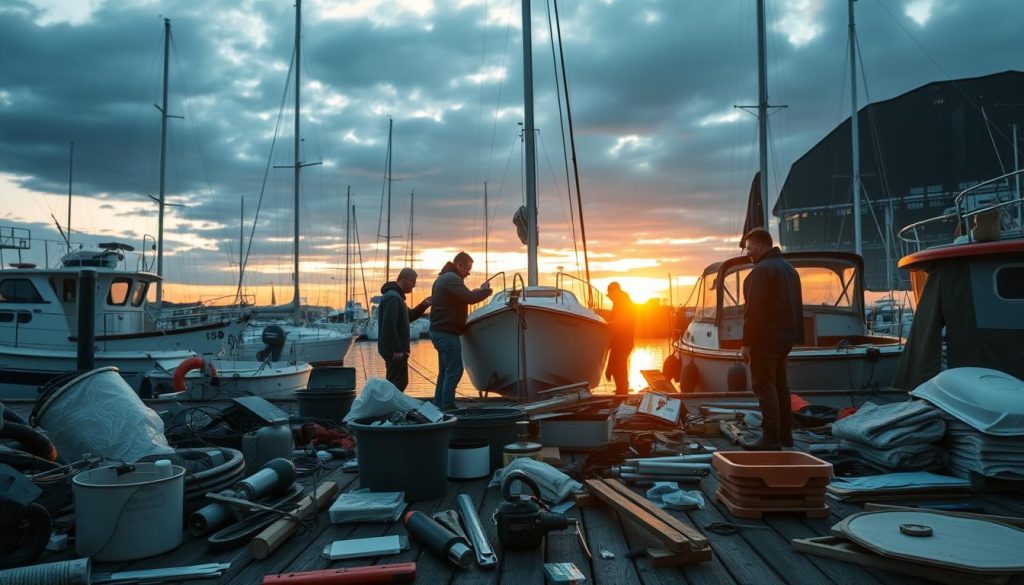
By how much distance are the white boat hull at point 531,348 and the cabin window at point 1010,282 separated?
5.21m

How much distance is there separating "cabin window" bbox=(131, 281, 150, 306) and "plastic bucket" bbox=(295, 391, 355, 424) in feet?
41.3

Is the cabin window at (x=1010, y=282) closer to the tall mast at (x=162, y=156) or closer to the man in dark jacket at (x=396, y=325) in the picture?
the man in dark jacket at (x=396, y=325)

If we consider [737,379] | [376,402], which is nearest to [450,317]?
[376,402]

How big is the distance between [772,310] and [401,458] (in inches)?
133

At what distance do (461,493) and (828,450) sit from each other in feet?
9.68

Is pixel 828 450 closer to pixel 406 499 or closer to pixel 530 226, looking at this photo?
pixel 406 499

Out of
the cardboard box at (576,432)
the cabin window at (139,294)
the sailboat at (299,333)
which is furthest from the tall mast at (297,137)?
the cardboard box at (576,432)

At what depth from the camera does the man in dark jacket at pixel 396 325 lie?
797 cm

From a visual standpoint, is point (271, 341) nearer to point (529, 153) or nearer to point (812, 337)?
point (529, 153)

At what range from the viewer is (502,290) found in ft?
39.7

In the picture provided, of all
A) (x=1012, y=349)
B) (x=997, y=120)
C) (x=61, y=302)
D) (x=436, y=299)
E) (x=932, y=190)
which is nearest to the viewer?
(x=1012, y=349)

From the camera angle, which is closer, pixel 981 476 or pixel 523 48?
pixel 981 476

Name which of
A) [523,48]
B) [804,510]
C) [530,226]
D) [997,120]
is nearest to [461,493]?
[804,510]

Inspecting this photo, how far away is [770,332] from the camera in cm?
565
